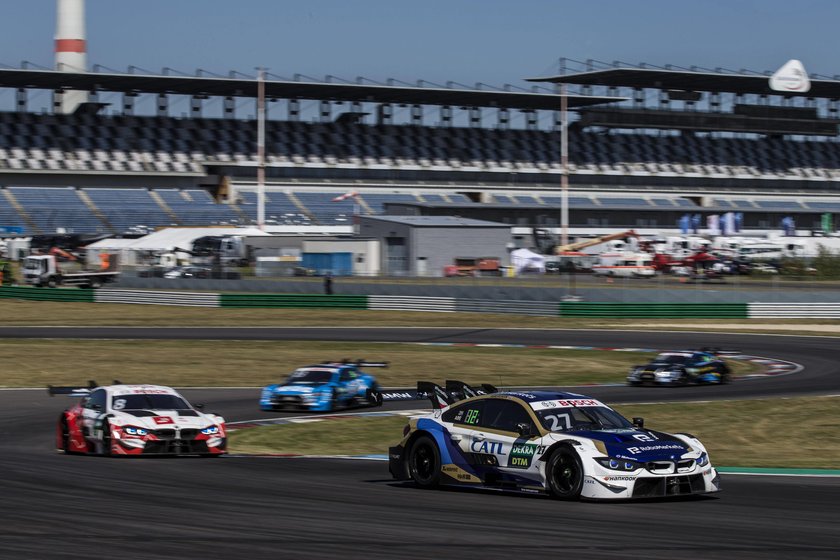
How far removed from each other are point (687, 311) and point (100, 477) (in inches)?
1443

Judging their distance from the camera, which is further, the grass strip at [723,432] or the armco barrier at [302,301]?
the armco barrier at [302,301]

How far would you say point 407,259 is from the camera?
67375 mm

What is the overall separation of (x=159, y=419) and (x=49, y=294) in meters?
37.8

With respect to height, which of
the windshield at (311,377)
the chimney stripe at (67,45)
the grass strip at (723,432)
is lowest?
the grass strip at (723,432)

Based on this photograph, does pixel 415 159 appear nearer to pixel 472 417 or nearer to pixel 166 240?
pixel 166 240

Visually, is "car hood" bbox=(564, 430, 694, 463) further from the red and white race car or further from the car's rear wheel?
the car's rear wheel

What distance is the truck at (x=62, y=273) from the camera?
55.0 meters

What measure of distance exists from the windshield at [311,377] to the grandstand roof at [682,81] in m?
74.6

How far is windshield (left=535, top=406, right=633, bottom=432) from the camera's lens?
458 inches

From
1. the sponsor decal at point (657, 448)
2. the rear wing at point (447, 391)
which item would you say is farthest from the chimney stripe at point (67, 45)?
the sponsor decal at point (657, 448)

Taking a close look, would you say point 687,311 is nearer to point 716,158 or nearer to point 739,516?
point 739,516

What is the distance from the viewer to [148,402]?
54.5 ft

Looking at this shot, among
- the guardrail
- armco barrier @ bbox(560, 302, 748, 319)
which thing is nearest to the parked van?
armco barrier @ bbox(560, 302, 748, 319)

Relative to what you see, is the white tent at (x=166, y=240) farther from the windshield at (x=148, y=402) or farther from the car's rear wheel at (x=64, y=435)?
the windshield at (x=148, y=402)
